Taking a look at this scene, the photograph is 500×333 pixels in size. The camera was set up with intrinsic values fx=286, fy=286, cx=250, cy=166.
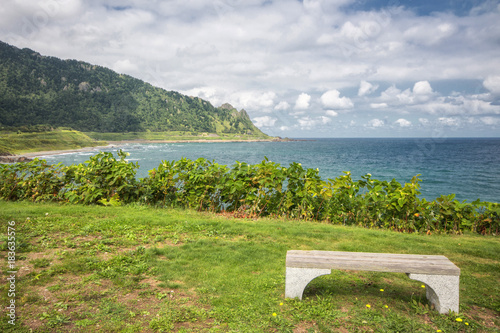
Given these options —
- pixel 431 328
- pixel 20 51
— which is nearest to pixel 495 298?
pixel 431 328

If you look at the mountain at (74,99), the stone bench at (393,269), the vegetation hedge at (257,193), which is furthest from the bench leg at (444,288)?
the mountain at (74,99)

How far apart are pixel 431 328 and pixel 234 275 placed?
2490mm

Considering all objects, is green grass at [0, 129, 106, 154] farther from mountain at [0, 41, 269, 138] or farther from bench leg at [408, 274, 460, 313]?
bench leg at [408, 274, 460, 313]

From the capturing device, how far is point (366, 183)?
24.3 ft

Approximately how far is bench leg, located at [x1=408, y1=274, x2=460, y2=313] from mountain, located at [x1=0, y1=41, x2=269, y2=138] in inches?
3820

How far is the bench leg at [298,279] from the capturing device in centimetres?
354

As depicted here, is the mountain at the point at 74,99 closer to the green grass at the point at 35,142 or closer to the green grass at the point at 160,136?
the green grass at the point at 160,136

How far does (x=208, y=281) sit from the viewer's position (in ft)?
13.3

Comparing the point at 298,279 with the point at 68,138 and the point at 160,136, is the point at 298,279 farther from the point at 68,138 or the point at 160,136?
the point at 160,136

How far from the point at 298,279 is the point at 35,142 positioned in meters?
76.1

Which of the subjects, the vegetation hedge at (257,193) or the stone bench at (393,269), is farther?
the vegetation hedge at (257,193)

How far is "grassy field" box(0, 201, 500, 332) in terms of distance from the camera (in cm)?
315

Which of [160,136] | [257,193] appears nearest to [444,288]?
[257,193]

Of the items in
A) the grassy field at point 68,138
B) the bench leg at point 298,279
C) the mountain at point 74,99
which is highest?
the mountain at point 74,99
